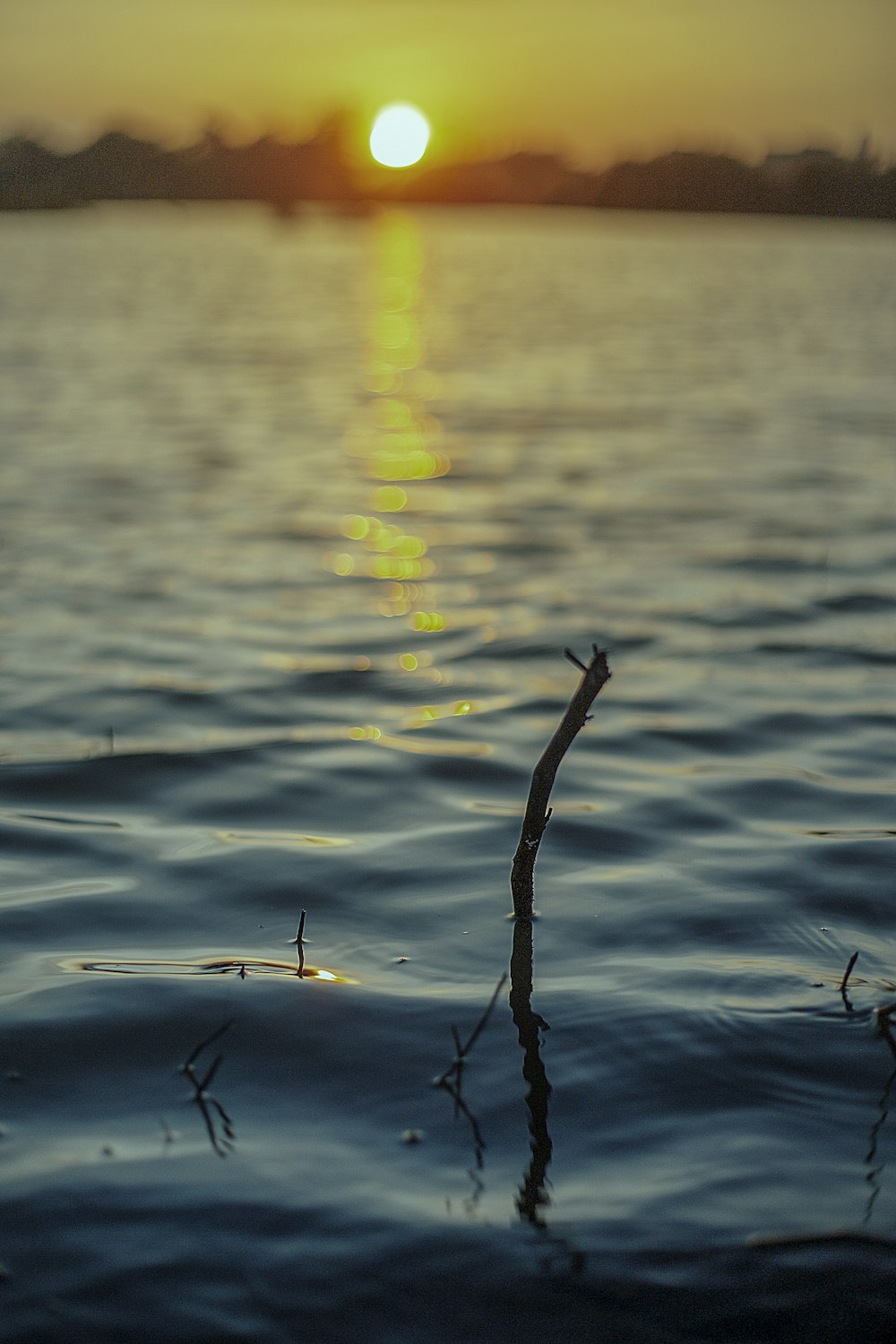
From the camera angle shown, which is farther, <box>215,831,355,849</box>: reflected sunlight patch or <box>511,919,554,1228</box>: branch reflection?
<box>215,831,355,849</box>: reflected sunlight patch

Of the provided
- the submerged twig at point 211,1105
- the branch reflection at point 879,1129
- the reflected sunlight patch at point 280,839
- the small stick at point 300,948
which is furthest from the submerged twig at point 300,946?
the branch reflection at point 879,1129

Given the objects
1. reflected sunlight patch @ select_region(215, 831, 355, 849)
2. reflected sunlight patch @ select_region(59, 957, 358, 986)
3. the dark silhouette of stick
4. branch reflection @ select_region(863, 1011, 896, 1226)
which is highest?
the dark silhouette of stick

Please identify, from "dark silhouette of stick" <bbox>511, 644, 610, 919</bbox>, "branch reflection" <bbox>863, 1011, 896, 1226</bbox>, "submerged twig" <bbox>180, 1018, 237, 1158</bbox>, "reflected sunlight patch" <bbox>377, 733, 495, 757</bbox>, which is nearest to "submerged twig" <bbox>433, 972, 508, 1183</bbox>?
"dark silhouette of stick" <bbox>511, 644, 610, 919</bbox>

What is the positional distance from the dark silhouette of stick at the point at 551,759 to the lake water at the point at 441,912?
0.45m

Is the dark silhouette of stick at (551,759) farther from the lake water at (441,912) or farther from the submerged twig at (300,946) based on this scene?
the submerged twig at (300,946)

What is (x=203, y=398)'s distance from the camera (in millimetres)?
21312

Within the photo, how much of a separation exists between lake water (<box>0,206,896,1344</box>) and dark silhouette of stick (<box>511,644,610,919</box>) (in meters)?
0.45

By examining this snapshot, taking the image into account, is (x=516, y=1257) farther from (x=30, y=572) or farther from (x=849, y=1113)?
(x=30, y=572)

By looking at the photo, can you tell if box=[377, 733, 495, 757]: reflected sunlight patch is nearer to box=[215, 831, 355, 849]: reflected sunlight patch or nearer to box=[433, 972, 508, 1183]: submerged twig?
box=[215, 831, 355, 849]: reflected sunlight patch

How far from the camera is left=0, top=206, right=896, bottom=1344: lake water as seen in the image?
318 centimetres

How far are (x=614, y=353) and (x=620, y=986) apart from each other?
24.6 metres

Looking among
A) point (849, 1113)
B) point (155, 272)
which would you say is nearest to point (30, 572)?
point (849, 1113)

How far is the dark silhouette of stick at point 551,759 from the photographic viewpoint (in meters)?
3.60

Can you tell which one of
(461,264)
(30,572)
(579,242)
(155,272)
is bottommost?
(30,572)
